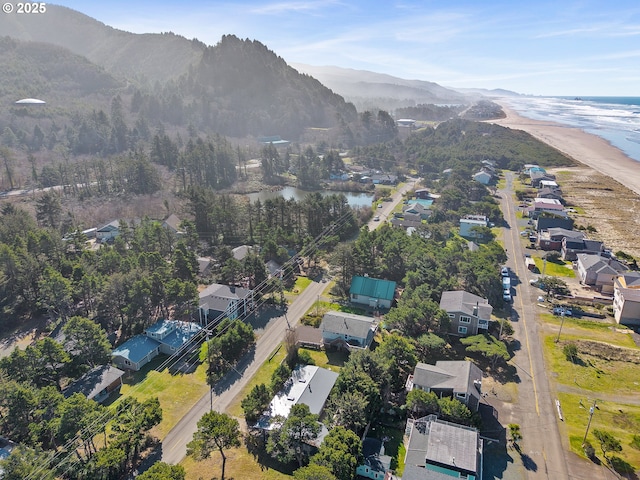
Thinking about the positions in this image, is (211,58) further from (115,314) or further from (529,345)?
(529,345)

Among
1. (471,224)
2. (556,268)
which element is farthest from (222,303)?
(556,268)

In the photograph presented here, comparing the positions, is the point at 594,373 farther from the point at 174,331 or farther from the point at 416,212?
the point at 416,212

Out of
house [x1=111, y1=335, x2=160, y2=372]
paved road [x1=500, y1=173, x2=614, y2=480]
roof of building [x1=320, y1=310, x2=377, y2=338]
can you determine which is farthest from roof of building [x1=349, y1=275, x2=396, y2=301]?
house [x1=111, y1=335, x2=160, y2=372]

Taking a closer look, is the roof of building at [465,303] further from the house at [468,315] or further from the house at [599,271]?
the house at [599,271]

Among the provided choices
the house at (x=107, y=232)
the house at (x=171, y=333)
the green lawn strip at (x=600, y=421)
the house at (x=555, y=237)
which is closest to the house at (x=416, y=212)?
the house at (x=555, y=237)

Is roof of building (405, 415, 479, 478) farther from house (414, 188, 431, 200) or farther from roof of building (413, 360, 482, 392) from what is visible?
house (414, 188, 431, 200)
